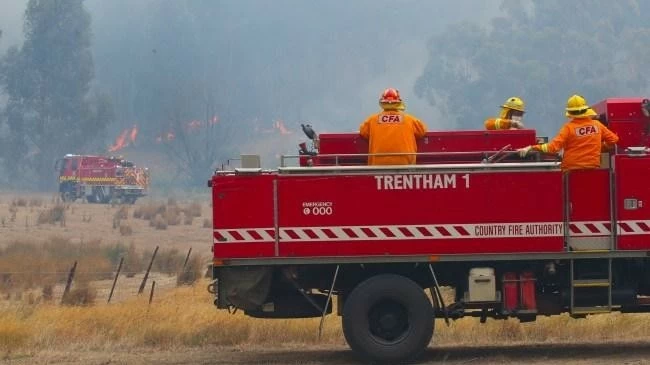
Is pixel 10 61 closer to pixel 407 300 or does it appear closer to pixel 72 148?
pixel 72 148

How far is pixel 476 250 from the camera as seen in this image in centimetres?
1184

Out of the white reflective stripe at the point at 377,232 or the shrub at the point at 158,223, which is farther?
the shrub at the point at 158,223

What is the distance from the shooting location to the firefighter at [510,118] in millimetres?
13273

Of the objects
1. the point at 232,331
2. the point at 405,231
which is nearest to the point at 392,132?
the point at 405,231

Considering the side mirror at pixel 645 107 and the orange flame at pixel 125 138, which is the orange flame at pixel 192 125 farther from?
the side mirror at pixel 645 107

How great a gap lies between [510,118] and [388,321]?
2960 mm

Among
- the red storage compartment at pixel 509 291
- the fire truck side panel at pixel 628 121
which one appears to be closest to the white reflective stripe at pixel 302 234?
the red storage compartment at pixel 509 291

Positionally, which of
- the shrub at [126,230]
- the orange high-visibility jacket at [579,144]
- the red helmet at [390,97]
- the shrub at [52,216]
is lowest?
the shrub at [126,230]

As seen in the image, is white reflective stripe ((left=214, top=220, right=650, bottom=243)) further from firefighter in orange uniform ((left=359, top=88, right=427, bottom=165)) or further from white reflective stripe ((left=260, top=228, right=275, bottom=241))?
firefighter in orange uniform ((left=359, top=88, right=427, bottom=165))

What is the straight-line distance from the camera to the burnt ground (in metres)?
12.2

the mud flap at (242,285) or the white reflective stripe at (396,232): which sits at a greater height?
the white reflective stripe at (396,232)

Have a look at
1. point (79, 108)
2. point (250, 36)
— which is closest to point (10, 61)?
point (79, 108)

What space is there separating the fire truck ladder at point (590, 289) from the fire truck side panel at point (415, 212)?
43 cm

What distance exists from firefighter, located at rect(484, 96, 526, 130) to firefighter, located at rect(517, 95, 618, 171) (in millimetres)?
1194
